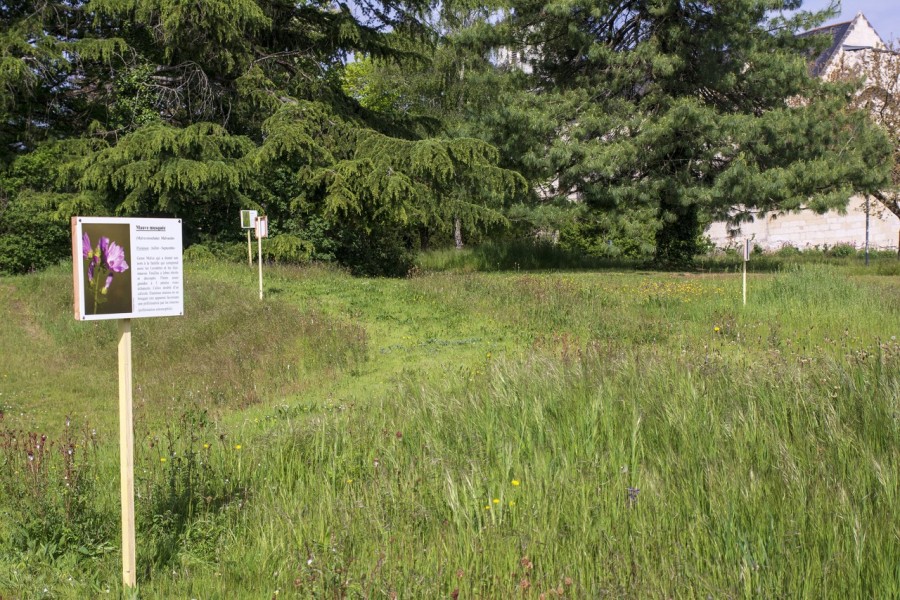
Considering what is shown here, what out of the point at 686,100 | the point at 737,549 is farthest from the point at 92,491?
the point at 686,100

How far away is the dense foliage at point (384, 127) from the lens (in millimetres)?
21016

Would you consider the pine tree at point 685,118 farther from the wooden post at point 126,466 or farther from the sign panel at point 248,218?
the wooden post at point 126,466

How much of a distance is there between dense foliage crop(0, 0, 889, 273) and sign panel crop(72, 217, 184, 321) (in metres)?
15.4

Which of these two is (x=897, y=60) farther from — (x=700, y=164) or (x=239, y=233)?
(x=239, y=233)

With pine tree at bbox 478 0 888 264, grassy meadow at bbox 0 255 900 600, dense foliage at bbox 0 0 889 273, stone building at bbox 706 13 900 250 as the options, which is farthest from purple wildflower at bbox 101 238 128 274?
stone building at bbox 706 13 900 250

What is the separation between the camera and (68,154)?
2212cm

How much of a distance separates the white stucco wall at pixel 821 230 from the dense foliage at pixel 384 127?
56.6 ft

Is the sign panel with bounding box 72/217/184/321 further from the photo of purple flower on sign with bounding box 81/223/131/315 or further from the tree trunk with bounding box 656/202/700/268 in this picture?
the tree trunk with bounding box 656/202/700/268

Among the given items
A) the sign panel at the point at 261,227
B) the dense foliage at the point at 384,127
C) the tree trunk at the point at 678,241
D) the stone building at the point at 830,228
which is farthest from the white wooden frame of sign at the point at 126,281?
the stone building at the point at 830,228

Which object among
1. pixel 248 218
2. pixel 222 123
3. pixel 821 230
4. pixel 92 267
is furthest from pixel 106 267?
pixel 821 230

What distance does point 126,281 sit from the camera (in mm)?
4293

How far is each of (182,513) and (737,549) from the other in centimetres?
352

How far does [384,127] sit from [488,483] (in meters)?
21.0

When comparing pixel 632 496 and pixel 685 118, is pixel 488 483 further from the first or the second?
pixel 685 118
